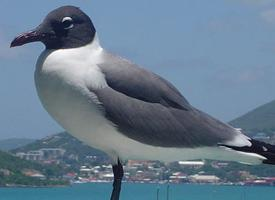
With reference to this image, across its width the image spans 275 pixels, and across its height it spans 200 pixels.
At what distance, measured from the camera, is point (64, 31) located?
465 cm

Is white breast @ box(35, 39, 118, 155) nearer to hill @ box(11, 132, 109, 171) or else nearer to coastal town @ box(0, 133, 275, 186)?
hill @ box(11, 132, 109, 171)

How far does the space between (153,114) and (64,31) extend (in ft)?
2.21

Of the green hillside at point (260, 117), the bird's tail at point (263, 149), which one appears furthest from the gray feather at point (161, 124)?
the green hillside at point (260, 117)

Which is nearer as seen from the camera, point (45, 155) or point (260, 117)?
point (45, 155)

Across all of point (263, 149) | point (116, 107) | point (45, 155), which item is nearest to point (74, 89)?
point (116, 107)

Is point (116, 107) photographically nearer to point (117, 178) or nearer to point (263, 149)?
point (117, 178)

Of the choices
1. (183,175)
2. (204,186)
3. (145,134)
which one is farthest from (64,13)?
(204,186)

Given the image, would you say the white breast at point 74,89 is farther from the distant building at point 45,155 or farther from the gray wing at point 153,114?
the distant building at point 45,155

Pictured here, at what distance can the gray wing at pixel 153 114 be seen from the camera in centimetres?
471

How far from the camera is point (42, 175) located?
3236 inches

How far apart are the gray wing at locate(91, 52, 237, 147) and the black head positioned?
0.78ft

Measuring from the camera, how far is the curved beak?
4.64m

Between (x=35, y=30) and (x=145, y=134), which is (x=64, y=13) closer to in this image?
(x=35, y=30)

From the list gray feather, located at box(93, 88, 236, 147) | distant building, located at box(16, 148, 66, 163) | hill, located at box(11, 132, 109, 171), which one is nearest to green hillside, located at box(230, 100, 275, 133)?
hill, located at box(11, 132, 109, 171)
